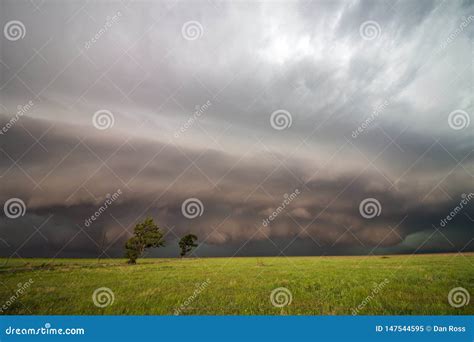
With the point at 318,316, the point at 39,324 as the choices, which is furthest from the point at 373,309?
the point at 39,324

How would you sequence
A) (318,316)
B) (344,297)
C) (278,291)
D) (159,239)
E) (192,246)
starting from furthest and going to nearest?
(192,246), (159,239), (278,291), (344,297), (318,316)

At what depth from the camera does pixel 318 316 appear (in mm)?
10625

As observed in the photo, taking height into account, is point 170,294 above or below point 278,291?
below

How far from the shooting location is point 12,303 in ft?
41.3

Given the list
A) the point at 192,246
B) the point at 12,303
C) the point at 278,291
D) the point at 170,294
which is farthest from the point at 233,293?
the point at 192,246

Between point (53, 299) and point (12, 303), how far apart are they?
1.64m

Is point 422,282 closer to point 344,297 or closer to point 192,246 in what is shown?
point 344,297

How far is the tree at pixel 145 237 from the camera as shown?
2227 inches

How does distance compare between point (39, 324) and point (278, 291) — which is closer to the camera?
point (39, 324)

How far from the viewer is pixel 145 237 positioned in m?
59.1

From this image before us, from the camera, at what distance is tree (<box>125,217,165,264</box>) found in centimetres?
5656

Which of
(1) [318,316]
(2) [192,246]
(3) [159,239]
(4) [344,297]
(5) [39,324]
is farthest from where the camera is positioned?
(2) [192,246]

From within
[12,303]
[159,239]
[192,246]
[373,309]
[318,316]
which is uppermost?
[373,309]

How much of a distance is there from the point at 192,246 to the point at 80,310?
70941 millimetres
